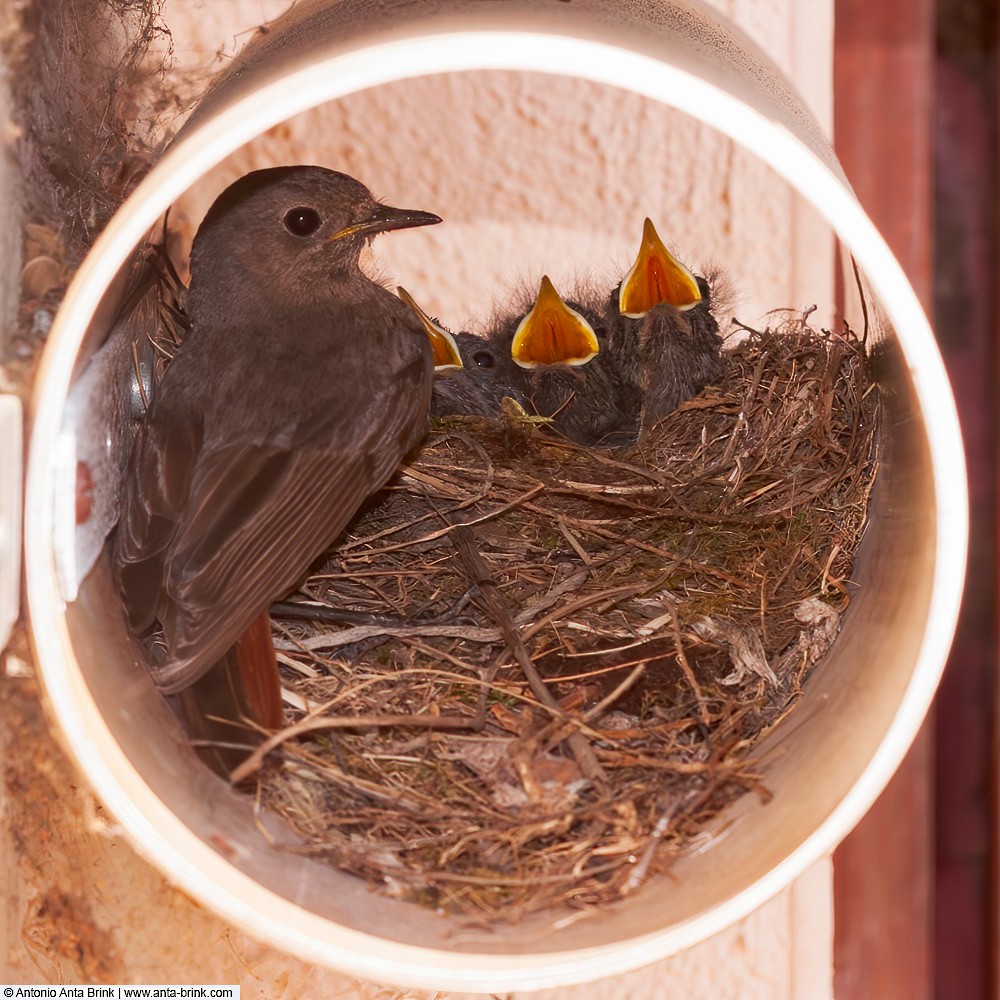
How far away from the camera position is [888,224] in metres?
1.86

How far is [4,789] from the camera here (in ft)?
4.77

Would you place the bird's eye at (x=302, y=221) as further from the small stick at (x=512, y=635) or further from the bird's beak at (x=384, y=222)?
the small stick at (x=512, y=635)

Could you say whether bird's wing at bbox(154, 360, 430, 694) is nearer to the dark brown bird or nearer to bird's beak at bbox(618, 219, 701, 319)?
the dark brown bird

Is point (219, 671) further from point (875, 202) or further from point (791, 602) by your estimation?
point (875, 202)

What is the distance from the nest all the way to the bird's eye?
1.15 feet

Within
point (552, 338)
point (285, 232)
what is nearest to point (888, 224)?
point (552, 338)

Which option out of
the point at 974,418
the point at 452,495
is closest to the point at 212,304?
the point at 452,495

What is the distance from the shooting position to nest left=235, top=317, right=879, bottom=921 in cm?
102

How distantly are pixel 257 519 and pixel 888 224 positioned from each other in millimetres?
1272

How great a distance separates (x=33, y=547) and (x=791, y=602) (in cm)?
86

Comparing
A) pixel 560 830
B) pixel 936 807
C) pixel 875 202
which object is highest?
pixel 875 202

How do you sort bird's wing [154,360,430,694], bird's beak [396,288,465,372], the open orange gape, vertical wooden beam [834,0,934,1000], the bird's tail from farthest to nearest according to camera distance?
vertical wooden beam [834,0,934,1000], bird's beak [396,288,465,372], bird's wing [154,360,430,694], the bird's tail, the open orange gape

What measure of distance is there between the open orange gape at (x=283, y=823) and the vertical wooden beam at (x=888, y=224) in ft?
2.95

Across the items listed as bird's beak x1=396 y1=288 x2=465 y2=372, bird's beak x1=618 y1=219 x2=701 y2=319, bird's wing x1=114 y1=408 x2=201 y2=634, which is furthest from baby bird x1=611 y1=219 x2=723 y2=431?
bird's wing x1=114 y1=408 x2=201 y2=634
